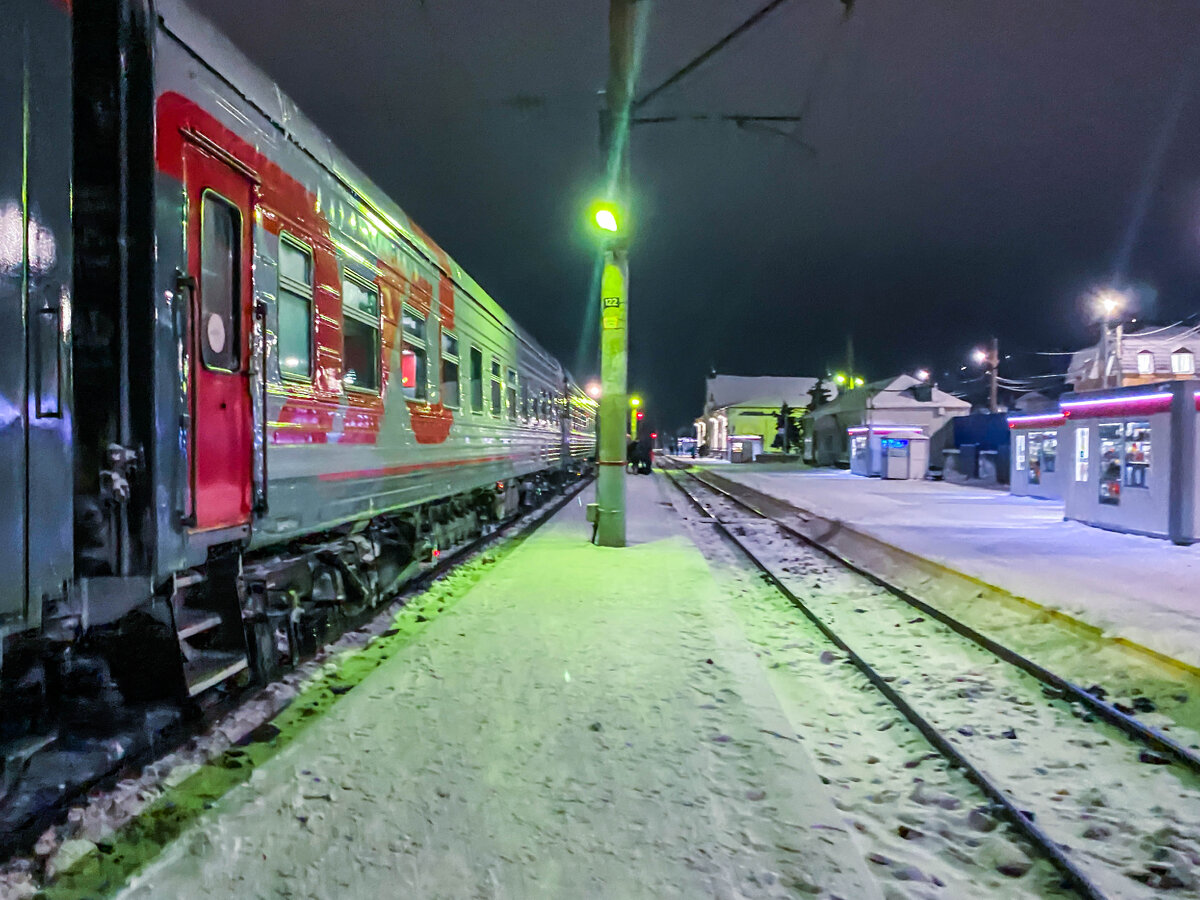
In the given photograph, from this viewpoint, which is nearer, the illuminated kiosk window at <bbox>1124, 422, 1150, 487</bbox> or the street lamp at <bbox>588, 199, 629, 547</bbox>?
the street lamp at <bbox>588, 199, 629, 547</bbox>

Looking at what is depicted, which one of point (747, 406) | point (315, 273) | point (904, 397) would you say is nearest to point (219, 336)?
point (315, 273)

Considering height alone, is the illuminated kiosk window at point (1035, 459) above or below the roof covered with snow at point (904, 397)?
below

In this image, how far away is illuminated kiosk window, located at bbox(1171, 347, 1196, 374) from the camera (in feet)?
128

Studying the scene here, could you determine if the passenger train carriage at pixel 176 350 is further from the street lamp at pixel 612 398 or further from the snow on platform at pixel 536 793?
the street lamp at pixel 612 398

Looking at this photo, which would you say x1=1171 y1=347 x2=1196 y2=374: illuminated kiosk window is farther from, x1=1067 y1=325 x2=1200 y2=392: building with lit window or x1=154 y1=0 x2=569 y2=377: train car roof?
x1=154 y1=0 x2=569 y2=377: train car roof

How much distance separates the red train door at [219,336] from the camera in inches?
153

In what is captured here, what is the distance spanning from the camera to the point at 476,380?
10.3m

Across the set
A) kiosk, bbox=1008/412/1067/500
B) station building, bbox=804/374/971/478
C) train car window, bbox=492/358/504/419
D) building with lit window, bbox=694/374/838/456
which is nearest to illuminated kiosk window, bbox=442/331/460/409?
train car window, bbox=492/358/504/419

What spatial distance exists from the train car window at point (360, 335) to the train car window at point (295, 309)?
1.90 ft

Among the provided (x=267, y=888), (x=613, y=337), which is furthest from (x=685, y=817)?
(x=613, y=337)

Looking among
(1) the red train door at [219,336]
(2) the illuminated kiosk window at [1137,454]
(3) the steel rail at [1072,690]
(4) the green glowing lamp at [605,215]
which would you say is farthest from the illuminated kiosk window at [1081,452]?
(1) the red train door at [219,336]

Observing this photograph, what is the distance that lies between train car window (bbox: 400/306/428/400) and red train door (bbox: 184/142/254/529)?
2.72m

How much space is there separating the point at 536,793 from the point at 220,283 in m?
3.03

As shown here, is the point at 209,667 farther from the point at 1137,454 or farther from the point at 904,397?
the point at 904,397
